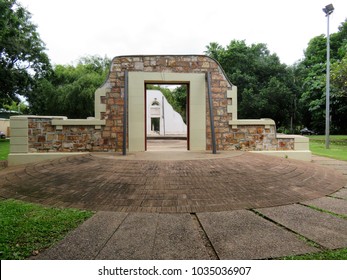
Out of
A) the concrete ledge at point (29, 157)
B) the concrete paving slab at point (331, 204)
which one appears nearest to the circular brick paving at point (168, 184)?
the concrete paving slab at point (331, 204)

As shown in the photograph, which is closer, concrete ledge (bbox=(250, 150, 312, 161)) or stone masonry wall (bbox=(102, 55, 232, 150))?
stone masonry wall (bbox=(102, 55, 232, 150))

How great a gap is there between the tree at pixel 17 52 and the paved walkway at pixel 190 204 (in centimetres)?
1660

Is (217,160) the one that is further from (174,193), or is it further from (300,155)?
(300,155)

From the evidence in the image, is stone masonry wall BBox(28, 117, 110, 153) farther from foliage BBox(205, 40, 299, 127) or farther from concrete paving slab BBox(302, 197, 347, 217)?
foliage BBox(205, 40, 299, 127)

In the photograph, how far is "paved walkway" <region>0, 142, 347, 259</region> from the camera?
250 centimetres

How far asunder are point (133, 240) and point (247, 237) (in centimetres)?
126

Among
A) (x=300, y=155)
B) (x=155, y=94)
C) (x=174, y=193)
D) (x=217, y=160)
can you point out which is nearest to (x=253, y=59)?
(x=155, y=94)

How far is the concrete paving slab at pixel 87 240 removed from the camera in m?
2.32

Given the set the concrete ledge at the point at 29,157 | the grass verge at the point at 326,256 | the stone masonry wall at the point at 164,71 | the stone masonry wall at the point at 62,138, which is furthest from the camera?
the stone masonry wall at the point at 164,71

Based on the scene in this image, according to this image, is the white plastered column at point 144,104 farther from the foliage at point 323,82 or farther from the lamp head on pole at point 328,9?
the foliage at point 323,82

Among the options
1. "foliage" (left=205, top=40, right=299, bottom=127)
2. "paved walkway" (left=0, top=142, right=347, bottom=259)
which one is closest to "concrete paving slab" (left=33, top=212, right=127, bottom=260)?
"paved walkway" (left=0, top=142, right=347, bottom=259)

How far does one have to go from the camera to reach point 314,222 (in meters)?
3.19

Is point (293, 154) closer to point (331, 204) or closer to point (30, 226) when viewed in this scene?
point (331, 204)

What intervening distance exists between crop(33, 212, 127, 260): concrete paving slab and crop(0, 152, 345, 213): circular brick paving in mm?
449
